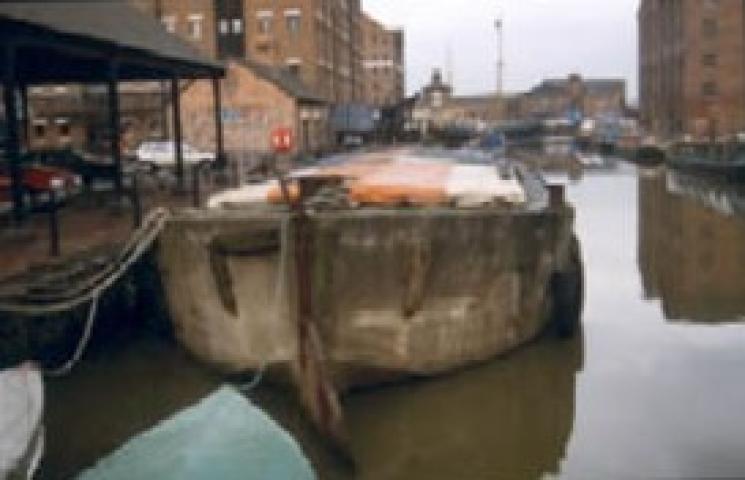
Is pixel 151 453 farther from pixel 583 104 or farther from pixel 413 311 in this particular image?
pixel 583 104

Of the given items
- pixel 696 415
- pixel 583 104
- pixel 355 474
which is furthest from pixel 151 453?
pixel 583 104

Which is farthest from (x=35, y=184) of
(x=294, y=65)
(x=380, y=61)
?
(x=380, y=61)

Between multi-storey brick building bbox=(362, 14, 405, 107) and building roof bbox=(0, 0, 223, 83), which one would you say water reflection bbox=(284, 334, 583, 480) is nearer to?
building roof bbox=(0, 0, 223, 83)

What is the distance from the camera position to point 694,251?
1190 inches

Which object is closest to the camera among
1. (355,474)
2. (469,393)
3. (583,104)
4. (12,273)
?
(355,474)

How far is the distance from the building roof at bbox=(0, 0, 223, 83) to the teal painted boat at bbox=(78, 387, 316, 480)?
748cm

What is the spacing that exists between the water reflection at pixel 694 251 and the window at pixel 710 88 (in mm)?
30470

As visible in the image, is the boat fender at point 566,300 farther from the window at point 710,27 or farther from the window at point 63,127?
the window at point 710,27

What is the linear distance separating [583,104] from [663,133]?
53312mm

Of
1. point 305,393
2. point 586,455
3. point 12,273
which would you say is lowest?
point 586,455

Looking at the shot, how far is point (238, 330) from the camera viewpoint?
14.3 meters

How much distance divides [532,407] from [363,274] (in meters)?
3.11

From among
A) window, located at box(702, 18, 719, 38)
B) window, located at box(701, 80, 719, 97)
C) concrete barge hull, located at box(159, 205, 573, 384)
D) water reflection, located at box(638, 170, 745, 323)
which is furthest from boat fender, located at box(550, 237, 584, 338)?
window, located at box(702, 18, 719, 38)

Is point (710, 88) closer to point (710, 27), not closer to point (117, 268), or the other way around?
point (710, 27)
